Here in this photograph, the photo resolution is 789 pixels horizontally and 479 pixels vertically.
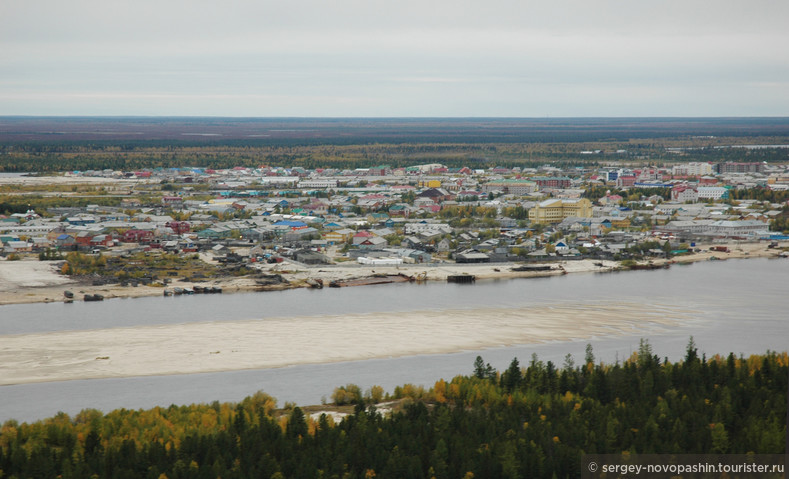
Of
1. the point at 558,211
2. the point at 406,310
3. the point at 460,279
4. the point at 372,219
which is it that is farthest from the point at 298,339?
the point at 558,211

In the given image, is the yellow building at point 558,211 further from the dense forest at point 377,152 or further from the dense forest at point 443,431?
the dense forest at point 377,152

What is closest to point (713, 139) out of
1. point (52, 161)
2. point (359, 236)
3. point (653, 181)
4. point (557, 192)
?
point (653, 181)

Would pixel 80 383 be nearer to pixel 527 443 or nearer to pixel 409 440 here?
pixel 409 440

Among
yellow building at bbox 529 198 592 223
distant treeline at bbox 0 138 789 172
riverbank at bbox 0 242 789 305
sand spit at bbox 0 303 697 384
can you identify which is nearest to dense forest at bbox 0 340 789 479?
sand spit at bbox 0 303 697 384

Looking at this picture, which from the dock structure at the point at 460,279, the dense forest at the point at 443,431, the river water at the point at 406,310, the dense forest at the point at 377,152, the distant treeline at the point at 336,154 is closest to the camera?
the dense forest at the point at 443,431

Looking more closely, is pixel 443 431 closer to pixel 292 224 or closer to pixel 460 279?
pixel 460 279

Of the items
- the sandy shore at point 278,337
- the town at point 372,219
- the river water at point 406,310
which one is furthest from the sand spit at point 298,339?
the town at point 372,219
